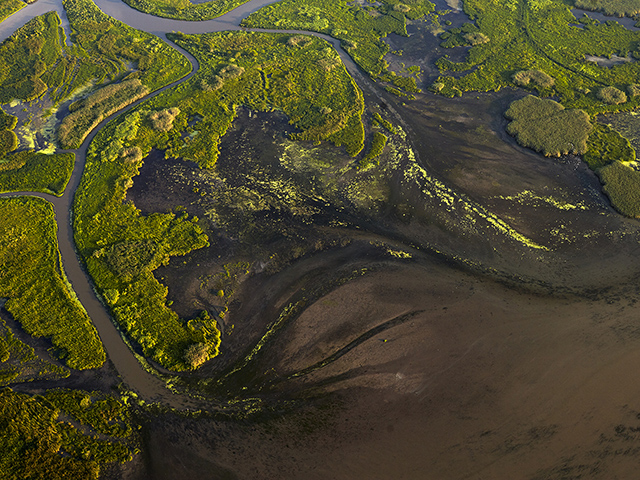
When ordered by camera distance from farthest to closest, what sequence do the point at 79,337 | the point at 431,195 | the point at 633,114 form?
the point at 633,114 < the point at 431,195 < the point at 79,337

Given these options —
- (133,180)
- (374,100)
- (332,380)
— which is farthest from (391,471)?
(374,100)

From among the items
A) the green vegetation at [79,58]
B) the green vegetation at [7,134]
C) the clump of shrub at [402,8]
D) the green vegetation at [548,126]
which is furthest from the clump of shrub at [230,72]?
the green vegetation at [548,126]

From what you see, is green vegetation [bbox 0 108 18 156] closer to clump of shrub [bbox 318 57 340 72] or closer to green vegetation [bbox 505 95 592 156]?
clump of shrub [bbox 318 57 340 72]

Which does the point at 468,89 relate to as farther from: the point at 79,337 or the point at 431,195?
the point at 79,337

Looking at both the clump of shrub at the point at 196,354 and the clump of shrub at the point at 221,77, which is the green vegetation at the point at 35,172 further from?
the clump of shrub at the point at 196,354

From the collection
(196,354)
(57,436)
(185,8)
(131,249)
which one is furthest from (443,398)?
(185,8)
